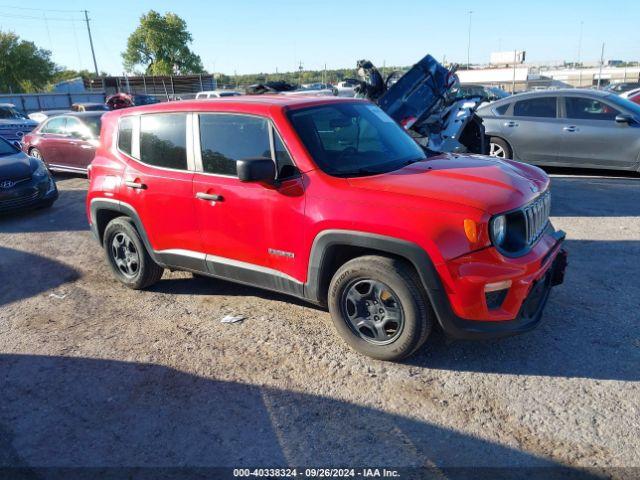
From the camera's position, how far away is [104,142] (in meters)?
4.99

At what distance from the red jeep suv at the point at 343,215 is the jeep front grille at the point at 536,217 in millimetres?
13

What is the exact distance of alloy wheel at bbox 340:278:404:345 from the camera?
337cm

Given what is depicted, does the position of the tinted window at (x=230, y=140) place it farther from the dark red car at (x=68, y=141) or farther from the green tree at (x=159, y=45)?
the green tree at (x=159, y=45)

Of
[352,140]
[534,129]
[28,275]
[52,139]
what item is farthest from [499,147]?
[52,139]

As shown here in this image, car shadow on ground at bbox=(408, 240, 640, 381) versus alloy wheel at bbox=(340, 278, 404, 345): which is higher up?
alloy wheel at bbox=(340, 278, 404, 345)

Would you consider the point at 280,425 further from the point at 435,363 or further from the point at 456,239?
the point at 456,239

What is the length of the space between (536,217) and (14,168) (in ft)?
27.1

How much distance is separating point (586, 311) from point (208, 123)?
3.50 metres

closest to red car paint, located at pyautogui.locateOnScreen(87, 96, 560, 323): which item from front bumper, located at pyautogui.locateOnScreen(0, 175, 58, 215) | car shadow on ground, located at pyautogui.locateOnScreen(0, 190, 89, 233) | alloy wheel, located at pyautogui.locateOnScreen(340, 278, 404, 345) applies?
alloy wheel, located at pyautogui.locateOnScreen(340, 278, 404, 345)

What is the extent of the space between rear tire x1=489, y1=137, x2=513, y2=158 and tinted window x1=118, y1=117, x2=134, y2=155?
23.1 feet

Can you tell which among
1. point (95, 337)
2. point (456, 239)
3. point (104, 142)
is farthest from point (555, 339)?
point (104, 142)

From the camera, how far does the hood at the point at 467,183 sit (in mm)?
3125

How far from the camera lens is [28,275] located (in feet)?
18.8

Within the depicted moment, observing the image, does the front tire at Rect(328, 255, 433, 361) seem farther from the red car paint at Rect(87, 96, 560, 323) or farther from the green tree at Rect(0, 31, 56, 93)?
A: the green tree at Rect(0, 31, 56, 93)
